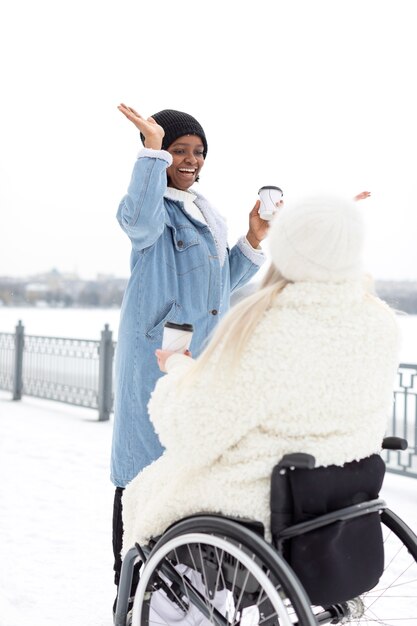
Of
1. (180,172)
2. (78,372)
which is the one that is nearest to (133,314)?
(180,172)

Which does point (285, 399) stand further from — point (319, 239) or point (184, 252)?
point (184, 252)

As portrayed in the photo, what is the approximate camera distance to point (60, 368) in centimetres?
777

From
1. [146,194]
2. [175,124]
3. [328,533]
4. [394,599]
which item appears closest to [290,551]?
[328,533]

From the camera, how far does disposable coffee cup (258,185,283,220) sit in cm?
192

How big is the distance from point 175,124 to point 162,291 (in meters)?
0.50

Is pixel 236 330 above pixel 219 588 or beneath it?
above

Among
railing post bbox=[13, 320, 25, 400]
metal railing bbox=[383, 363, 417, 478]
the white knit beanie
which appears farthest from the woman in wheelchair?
railing post bbox=[13, 320, 25, 400]

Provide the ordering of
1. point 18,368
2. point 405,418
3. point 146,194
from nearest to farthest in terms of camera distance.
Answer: point 146,194 < point 405,418 < point 18,368

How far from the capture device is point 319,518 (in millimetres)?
1243

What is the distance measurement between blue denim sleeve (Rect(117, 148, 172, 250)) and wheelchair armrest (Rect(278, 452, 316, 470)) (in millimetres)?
802

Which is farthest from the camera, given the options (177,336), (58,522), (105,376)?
(105,376)

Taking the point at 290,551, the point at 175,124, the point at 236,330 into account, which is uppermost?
the point at 175,124

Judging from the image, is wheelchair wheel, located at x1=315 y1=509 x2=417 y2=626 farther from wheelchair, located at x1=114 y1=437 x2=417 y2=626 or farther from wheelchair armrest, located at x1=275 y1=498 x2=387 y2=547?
wheelchair armrest, located at x1=275 y1=498 x2=387 y2=547

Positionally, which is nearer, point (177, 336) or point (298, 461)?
point (298, 461)
